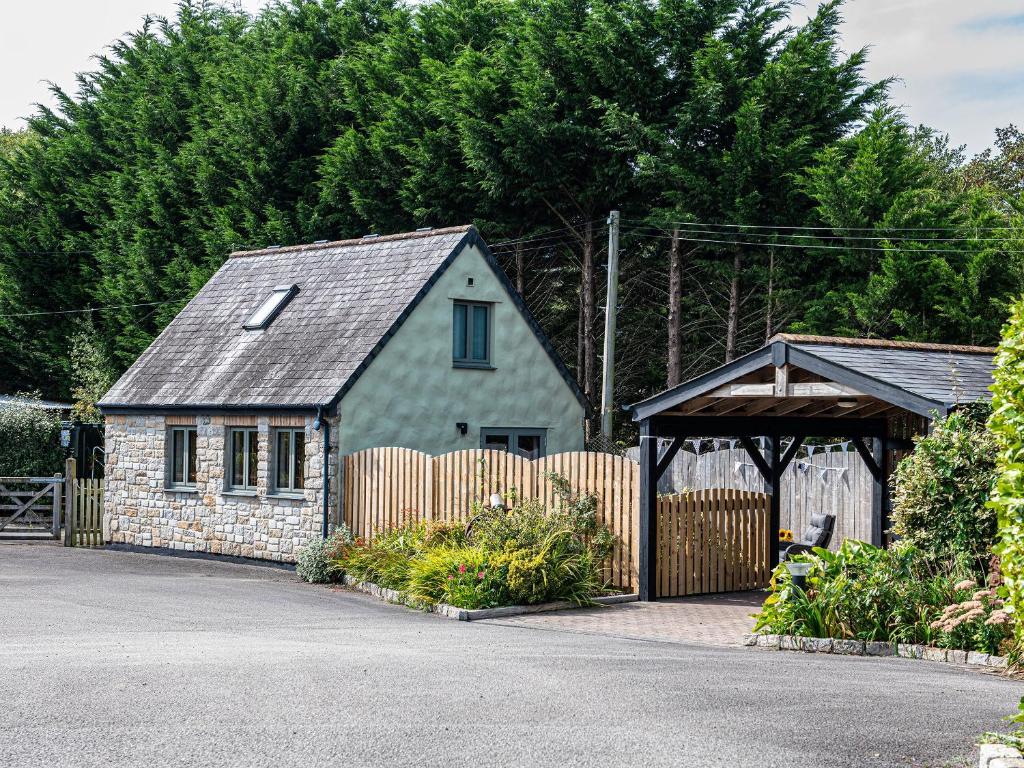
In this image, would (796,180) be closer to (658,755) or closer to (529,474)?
(529,474)

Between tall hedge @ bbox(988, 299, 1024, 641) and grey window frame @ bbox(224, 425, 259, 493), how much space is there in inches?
643

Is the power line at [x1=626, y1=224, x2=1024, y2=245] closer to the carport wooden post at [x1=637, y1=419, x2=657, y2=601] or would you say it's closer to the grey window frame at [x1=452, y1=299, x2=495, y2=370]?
the grey window frame at [x1=452, y1=299, x2=495, y2=370]

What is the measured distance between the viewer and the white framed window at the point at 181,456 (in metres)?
23.6

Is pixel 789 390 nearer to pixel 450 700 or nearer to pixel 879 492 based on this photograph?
pixel 879 492

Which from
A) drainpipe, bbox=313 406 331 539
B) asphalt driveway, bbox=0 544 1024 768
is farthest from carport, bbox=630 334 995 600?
drainpipe, bbox=313 406 331 539

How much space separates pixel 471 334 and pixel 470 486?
19.4ft

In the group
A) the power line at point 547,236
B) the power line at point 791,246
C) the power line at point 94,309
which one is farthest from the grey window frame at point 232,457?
the power line at point 94,309

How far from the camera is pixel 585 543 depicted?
17.2 meters

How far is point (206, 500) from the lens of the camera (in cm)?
2292

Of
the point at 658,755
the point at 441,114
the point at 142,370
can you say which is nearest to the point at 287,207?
the point at 441,114

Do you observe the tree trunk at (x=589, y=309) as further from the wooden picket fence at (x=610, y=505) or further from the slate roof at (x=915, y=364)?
the slate roof at (x=915, y=364)

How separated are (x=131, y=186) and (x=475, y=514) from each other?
30971 millimetres

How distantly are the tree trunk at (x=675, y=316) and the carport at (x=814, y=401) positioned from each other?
38.6 ft

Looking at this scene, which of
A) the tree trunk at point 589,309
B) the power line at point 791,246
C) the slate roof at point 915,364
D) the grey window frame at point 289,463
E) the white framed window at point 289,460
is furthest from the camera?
the tree trunk at point 589,309
